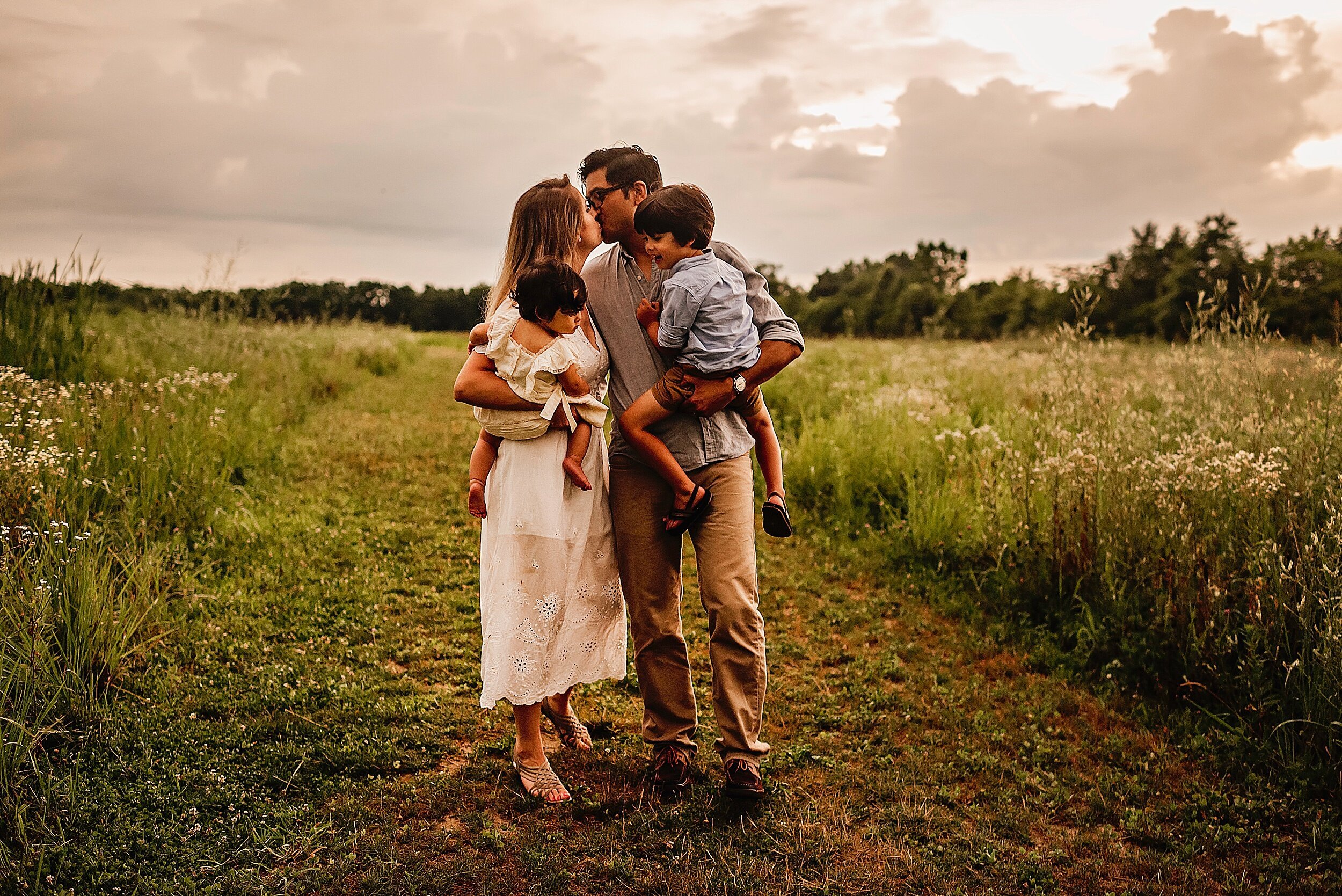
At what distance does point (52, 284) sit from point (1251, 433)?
9.70 metres

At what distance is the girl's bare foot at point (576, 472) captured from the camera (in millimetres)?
3408

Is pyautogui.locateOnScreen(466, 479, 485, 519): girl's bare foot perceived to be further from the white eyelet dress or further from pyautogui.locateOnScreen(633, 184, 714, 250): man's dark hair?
pyautogui.locateOnScreen(633, 184, 714, 250): man's dark hair

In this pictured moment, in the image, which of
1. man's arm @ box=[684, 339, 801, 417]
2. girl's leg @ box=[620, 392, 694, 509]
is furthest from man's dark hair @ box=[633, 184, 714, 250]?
girl's leg @ box=[620, 392, 694, 509]

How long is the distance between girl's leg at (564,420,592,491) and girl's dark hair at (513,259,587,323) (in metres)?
0.47

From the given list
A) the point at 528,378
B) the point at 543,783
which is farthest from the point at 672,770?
the point at 528,378

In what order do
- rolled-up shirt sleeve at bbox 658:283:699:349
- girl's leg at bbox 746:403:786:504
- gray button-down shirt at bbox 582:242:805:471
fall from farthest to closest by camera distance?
1. girl's leg at bbox 746:403:786:504
2. gray button-down shirt at bbox 582:242:805:471
3. rolled-up shirt sleeve at bbox 658:283:699:349

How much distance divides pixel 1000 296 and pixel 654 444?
49830 mm

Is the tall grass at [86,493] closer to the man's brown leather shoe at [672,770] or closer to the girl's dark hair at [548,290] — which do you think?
the man's brown leather shoe at [672,770]

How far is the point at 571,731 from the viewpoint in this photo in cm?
401

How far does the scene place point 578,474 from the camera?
3406 millimetres

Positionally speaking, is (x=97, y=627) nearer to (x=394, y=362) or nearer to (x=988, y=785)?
(x=988, y=785)

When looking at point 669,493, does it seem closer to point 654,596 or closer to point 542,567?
point 654,596

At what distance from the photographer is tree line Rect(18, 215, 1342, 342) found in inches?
491

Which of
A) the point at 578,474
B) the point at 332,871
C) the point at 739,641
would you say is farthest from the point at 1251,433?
the point at 332,871
